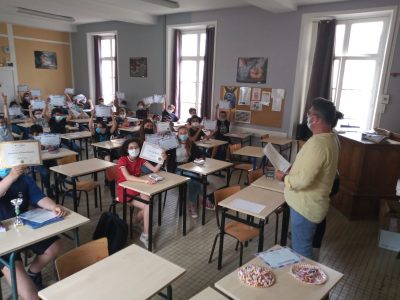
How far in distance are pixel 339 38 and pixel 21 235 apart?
21.4 feet

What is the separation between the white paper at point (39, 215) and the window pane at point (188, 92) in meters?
6.51

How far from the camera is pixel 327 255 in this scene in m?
3.40

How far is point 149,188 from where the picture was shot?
10.5 feet

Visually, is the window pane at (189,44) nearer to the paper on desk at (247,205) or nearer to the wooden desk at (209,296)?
the paper on desk at (247,205)

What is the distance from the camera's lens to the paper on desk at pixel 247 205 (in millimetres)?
2697

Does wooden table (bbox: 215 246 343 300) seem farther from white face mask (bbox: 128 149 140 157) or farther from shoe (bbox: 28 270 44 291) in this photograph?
white face mask (bbox: 128 149 140 157)

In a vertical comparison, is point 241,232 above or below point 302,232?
below

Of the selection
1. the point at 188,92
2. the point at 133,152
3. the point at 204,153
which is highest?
the point at 188,92

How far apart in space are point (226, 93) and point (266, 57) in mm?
1292

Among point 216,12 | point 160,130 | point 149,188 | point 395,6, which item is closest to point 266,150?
point 149,188

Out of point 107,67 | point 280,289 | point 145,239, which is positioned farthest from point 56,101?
point 280,289

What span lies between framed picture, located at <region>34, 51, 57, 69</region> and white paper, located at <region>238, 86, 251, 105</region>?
7680mm

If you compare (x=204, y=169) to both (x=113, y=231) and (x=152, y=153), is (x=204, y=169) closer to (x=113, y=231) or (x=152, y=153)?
(x=152, y=153)

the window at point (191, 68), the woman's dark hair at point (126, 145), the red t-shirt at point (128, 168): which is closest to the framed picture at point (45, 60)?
the window at point (191, 68)
